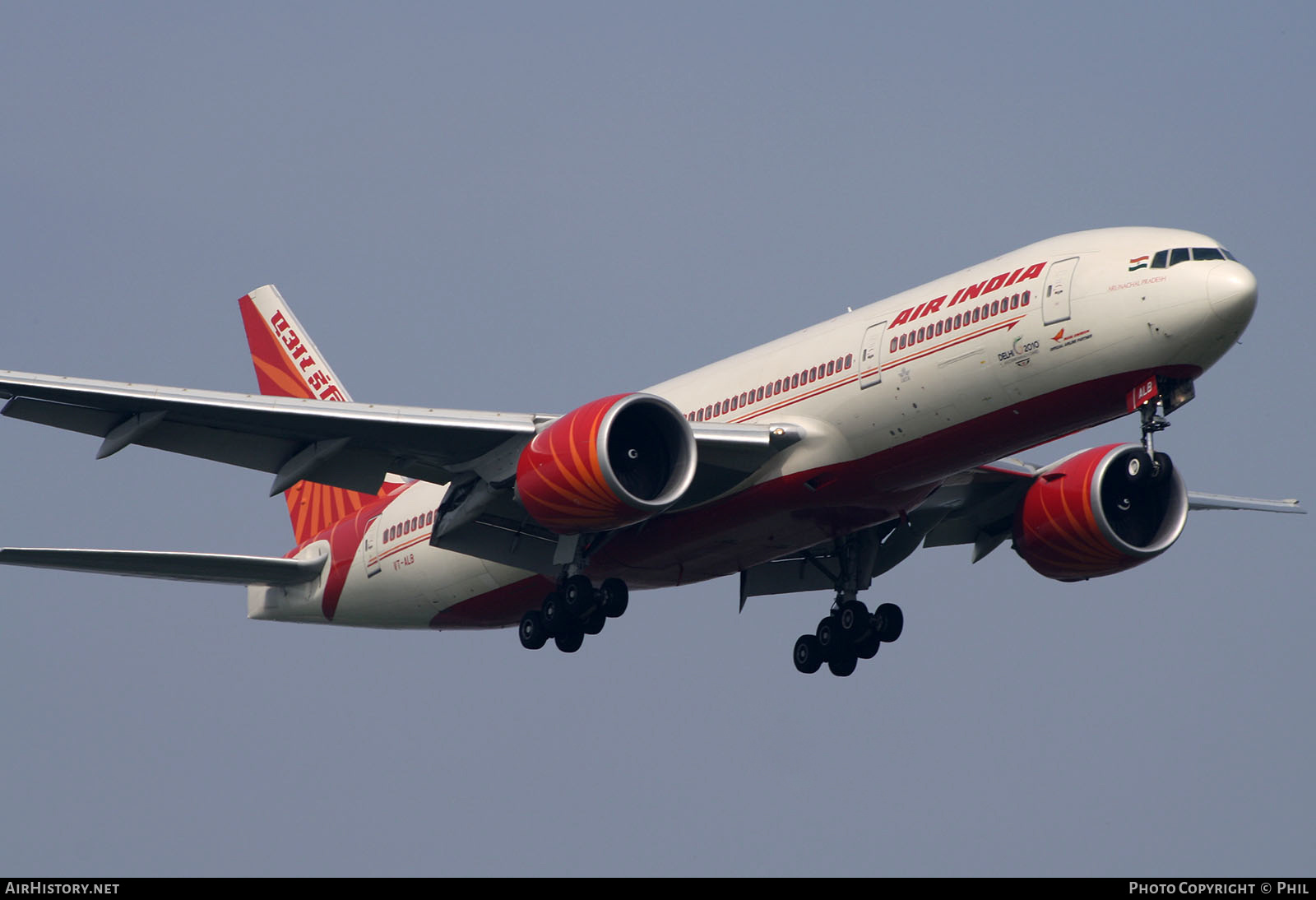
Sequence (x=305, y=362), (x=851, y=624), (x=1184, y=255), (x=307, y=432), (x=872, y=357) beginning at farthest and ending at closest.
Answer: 1. (x=305, y=362)
2. (x=851, y=624)
3. (x=307, y=432)
4. (x=872, y=357)
5. (x=1184, y=255)

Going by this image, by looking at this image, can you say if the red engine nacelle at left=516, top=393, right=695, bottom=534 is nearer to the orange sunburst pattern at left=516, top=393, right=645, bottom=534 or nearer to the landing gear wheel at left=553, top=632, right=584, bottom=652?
the orange sunburst pattern at left=516, top=393, right=645, bottom=534

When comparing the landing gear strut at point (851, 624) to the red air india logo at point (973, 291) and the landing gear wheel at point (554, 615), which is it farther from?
the red air india logo at point (973, 291)

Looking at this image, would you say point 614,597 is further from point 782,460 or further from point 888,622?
point 888,622

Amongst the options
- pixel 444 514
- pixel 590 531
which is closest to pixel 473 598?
pixel 444 514

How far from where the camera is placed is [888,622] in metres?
38.7

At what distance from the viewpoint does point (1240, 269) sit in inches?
1163

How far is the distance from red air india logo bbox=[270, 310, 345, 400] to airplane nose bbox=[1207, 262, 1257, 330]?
22272mm

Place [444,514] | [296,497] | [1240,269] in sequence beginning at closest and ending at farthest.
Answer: [1240,269] < [444,514] < [296,497]

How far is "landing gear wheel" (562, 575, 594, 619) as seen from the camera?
35.6 meters

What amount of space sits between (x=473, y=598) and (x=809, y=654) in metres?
6.96

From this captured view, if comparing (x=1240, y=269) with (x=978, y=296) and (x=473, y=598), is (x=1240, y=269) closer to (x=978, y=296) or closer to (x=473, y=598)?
(x=978, y=296)

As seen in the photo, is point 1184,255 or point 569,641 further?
point 569,641

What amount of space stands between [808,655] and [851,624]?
1.20 m

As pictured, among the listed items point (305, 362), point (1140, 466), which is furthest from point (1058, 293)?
point (305, 362)
